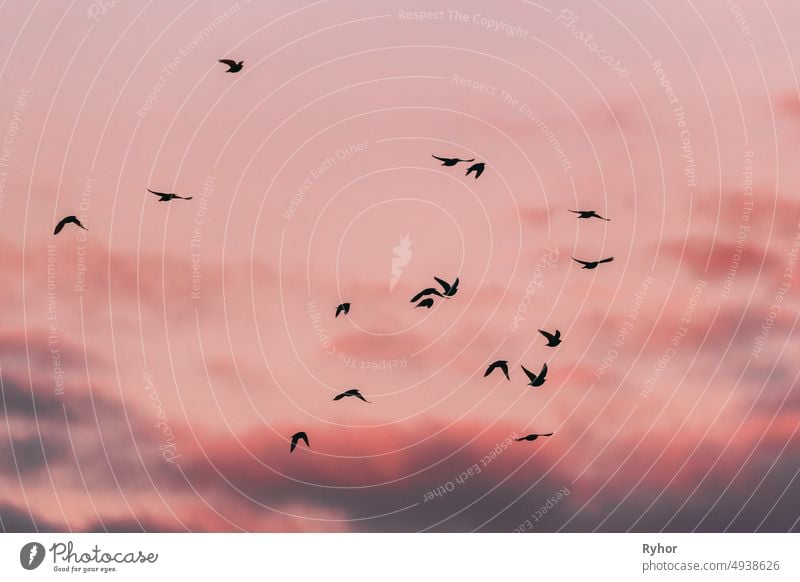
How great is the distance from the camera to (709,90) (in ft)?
59.0

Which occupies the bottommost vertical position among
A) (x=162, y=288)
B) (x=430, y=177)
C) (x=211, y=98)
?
(x=162, y=288)

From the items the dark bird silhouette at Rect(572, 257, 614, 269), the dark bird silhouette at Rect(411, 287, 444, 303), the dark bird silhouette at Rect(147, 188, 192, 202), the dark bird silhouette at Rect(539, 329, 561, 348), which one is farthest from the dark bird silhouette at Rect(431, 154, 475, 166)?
the dark bird silhouette at Rect(147, 188, 192, 202)

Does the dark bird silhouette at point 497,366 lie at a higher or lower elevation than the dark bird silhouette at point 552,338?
lower

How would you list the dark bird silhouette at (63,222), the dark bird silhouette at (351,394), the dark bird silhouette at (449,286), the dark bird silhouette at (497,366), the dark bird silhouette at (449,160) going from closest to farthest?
the dark bird silhouette at (63,222), the dark bird silhouette at (351,394), the dark bird silhouette at (497,366), the dark bird silhouette at (449,286), the dark bird silhouette at (449,160)

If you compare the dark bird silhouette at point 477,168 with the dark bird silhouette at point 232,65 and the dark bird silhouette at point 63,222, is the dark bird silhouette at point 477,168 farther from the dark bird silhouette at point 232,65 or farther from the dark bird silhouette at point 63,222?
the dark bird silhouette at point 63,222

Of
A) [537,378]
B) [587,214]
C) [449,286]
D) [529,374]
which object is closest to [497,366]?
[529,374]

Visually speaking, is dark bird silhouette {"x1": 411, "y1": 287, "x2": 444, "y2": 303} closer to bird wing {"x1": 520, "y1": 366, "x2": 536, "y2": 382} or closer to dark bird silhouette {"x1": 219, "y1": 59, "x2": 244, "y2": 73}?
bird wing {"x1": 520, "y1": 366, "x2": 536, "y2": 382}

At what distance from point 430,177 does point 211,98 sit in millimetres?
3362

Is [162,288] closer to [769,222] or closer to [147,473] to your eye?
[147,473]

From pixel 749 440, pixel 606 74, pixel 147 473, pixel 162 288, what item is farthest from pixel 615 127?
pixel 147 473

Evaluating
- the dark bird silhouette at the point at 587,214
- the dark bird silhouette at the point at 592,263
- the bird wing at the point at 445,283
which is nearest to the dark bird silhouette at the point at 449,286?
the bird wing at the point at 445,283
